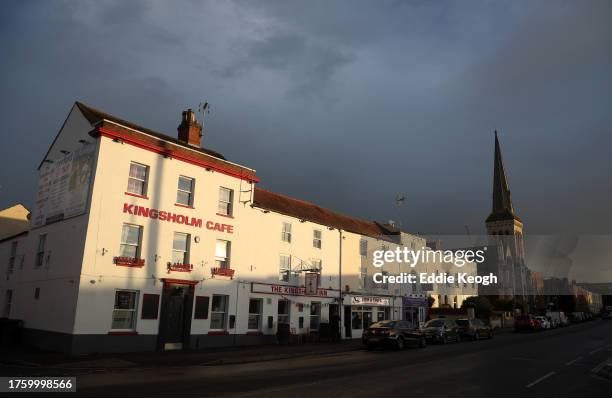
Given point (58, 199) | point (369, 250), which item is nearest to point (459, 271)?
point (369, 250)

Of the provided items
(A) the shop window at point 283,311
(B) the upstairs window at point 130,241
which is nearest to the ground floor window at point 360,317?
(A) the shop window at point 283,311

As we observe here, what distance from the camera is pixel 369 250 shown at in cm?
3584

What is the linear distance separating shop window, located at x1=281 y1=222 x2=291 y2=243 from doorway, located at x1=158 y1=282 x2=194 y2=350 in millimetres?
7753

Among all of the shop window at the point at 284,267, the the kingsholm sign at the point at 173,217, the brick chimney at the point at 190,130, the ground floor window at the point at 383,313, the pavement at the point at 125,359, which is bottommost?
the pavement at the point at 125,359

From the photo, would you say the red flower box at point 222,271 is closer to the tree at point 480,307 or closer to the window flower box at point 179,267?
the window flower box at point 179,267

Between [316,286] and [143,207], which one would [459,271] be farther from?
[143,207]

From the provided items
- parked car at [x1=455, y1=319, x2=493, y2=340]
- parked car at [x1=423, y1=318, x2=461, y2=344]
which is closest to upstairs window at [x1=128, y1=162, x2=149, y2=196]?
parked car at [x1=423, y1=318, x2=461, y2=344]

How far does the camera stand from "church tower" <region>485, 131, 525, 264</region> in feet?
367

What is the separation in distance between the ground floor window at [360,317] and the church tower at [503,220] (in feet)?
269

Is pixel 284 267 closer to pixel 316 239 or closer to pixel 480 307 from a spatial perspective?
pixel 316 239

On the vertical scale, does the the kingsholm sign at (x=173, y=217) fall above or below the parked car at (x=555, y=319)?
above

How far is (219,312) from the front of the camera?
77.2ft

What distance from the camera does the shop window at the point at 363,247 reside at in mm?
35031

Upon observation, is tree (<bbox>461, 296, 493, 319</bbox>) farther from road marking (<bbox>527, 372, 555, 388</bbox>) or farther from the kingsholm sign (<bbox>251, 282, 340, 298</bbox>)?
road marking (<bbox>527, 372, 555, 388</bbox>)
